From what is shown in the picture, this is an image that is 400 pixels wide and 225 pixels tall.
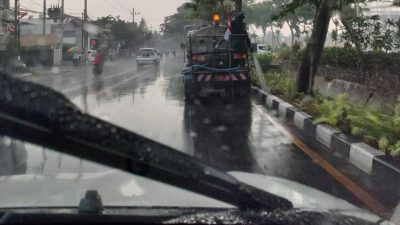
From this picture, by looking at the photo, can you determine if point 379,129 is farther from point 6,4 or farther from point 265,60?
point 6,4

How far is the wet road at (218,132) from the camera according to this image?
582cm

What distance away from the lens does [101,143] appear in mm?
2232

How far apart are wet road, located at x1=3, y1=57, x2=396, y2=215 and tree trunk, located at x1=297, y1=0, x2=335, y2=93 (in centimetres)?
129

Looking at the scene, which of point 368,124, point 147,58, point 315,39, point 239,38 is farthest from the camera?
point 147,58

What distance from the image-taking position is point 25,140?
87.4 inches

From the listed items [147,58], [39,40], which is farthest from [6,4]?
[147,58]

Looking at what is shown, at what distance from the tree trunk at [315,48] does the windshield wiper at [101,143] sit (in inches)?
405

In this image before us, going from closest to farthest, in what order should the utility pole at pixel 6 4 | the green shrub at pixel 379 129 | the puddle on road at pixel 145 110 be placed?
the green shrub at pixel 379 129
the puddle on road at pixel 145 110
the utility pole at pixel 6 4

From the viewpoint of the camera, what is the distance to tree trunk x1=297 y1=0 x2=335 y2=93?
40.0 feet

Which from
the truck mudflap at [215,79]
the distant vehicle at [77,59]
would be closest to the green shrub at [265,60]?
the truck mudflap at [215,79]

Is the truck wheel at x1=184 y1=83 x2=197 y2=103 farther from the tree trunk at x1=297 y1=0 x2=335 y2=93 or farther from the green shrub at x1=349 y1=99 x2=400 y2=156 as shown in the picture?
the green shrub at x1=349 y1=99 x2=400 y2=156

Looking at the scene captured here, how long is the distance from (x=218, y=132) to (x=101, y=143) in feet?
21.5

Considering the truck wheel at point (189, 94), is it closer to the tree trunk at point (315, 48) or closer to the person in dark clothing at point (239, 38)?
the person in dark clothing at point (239, 38)

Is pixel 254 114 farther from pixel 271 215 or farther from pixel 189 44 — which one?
pixel 271 215
